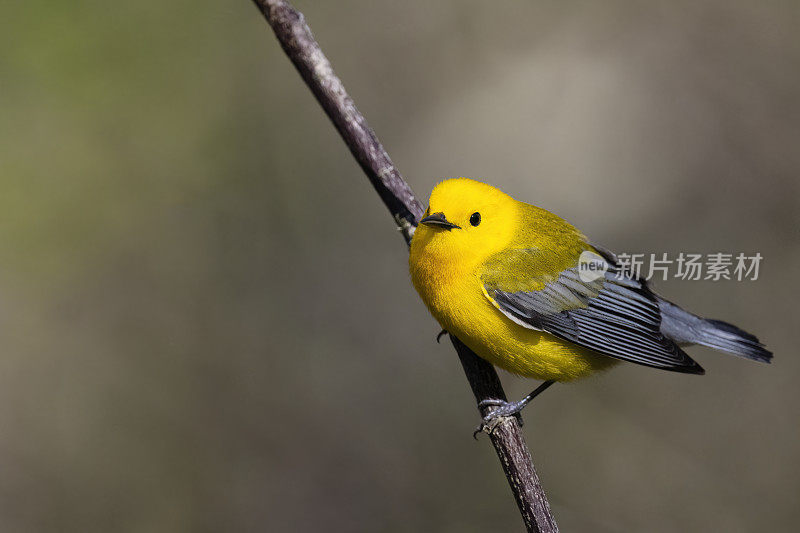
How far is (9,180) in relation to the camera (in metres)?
6.52

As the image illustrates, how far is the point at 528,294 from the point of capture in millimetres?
4047

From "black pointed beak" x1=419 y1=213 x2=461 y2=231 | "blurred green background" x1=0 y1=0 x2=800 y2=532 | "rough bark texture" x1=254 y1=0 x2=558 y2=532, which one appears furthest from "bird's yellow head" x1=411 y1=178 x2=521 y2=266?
"blurred green background" x1=0 y1=0 x2=800 y2=532

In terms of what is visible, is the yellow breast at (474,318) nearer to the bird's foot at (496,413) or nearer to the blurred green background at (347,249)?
the bird's foot at (496,413)

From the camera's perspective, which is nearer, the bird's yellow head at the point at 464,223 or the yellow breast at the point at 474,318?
the bird's yellow head at the point at 464,223

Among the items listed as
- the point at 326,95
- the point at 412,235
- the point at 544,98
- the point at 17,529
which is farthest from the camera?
the point at 544,98

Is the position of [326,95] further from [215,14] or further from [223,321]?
[215,14]

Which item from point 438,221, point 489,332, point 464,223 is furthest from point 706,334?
point 438,221

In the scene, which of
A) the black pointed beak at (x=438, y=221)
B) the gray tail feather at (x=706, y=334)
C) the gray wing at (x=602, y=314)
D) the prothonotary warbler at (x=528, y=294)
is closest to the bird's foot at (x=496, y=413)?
the prothonotary warbler at (x=528, y=294)

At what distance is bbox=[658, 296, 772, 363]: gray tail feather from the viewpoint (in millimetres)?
4574

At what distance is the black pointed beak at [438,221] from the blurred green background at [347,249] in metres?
2.85

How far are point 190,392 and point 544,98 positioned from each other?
13.6 ft

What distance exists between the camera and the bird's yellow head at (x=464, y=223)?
3.69 meters

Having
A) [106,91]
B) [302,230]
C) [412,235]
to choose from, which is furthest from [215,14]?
[412,235]

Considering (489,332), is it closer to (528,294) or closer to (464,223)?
(528,294)
